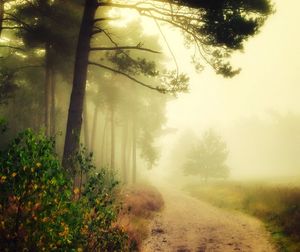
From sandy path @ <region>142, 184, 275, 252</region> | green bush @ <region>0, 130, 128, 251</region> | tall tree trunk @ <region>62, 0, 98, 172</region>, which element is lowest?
sandy path @ <region>142, 184, 275, 252</region>

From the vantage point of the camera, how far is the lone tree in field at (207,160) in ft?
138

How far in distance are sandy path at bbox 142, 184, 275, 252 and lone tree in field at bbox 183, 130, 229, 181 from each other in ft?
79.3

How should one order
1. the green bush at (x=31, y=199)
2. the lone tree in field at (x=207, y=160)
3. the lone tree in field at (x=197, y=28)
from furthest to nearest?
the lone tree in field at (x=207, y=160), the lone tree in field at (x=197, y=28), the green bush at (x=31, y=199)

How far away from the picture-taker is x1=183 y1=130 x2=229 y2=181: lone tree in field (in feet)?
Answer: 138

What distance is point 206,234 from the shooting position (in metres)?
12.9

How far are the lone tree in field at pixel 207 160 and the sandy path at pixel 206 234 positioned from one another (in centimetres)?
2418

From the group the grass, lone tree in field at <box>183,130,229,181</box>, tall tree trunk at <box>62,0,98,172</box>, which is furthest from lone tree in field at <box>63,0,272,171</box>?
lone tree in field at <box>183,130,229,181</box>

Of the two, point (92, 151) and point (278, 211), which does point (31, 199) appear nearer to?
point (92, 151)

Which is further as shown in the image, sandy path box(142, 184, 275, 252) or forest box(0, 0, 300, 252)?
sandy path box(142, 184, 275, 252)

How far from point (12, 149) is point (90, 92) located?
26788 mm

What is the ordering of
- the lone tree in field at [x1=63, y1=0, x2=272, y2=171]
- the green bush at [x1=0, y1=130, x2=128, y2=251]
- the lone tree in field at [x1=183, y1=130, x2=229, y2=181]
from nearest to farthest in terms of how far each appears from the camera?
the green bush at [x1=0, y1=130, x2=128, y2=251] → the lone tree in field at [x1=63, y1=0, x2=272, y2=171] → the lone tree in field at [x1=183, y1=130, x2=229, y2=181]

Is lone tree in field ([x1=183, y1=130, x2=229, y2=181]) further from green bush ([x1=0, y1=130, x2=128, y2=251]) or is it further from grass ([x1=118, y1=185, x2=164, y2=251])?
green bush ([x1=0, y1=130, x2=128, y2=251])

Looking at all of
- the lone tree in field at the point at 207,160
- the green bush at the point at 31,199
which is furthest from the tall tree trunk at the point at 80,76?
the lone tree in field at the point at 207,160

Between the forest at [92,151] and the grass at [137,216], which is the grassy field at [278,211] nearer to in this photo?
the forest at [92,151]
